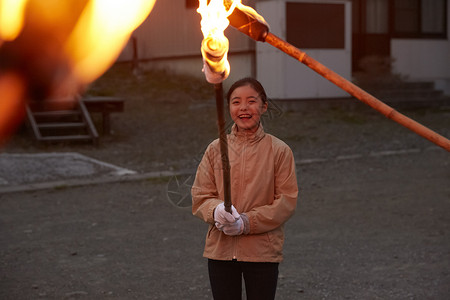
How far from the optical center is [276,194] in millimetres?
2727

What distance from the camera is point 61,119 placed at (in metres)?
12.4

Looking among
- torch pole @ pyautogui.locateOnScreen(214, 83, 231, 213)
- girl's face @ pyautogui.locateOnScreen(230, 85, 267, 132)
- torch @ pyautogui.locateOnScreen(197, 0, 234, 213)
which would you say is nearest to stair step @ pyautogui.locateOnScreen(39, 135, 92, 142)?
girl's face @ pyautogui.locateOnScreen(230, 85, 267, 132)

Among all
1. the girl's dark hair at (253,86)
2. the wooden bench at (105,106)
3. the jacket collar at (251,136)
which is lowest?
the wooden bench at (105,106)

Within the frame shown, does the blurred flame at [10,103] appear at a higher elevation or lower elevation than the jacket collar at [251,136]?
lower

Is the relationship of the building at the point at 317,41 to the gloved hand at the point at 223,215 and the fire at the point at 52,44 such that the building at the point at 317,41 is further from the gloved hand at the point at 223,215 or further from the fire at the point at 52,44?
the gloved hand at the point at 223,215

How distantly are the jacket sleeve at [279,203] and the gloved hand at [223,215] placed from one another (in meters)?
0.14

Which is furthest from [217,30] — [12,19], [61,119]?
[12,19]

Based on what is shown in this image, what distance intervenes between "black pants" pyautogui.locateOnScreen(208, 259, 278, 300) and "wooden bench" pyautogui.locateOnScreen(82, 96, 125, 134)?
9.42 meters

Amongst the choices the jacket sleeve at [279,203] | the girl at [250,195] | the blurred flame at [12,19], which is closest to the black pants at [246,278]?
the girl at [250,195]

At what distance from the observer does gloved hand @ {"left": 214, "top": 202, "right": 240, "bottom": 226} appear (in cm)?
245

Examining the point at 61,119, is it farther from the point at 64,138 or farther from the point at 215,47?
the point at 215,47

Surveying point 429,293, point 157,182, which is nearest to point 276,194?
point 429,293

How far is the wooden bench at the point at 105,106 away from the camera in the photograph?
11.9m

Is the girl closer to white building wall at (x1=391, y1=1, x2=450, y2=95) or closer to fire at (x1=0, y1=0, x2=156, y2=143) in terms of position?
fire at (x1=0, y1=0, x2=156, y2=143)
